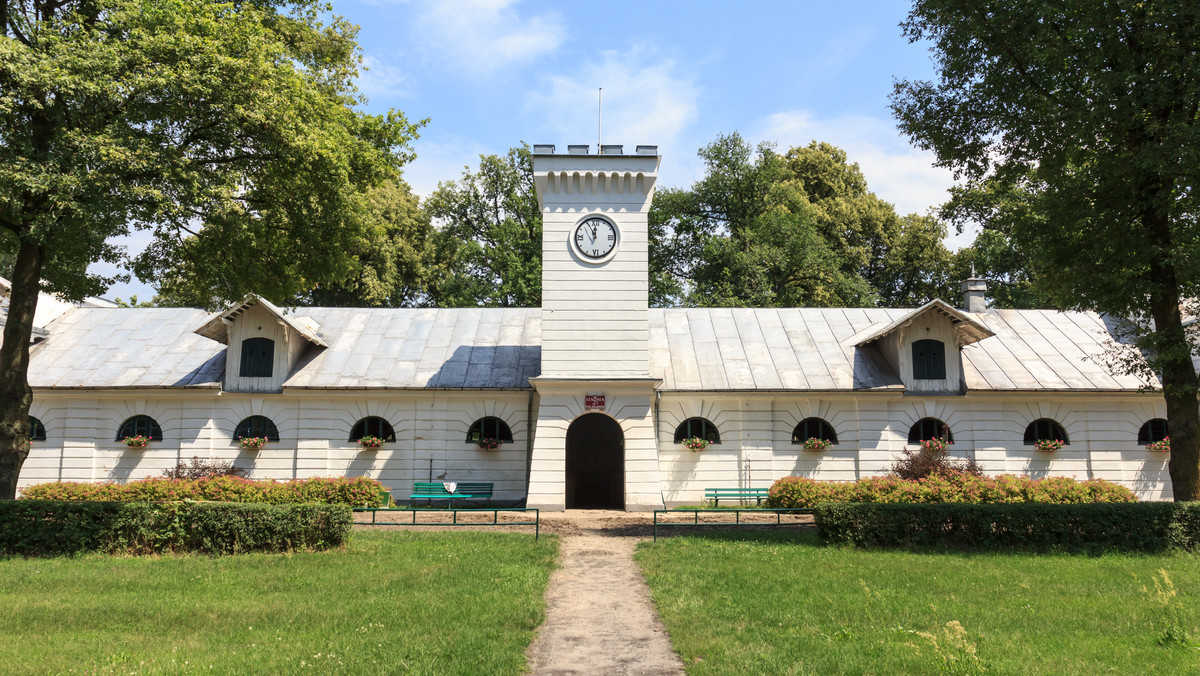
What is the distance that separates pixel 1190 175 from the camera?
48.8 feet

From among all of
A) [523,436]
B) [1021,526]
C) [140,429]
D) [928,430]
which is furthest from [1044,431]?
[140,429]

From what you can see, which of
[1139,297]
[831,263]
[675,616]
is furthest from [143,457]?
[831,263]

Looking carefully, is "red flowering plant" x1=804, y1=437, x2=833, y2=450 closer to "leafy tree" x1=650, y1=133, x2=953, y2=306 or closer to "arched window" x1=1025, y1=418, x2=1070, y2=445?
"arched window" x1=1025, y1=418, x2=1070, y2=445

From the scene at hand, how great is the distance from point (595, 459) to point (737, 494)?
5.40m

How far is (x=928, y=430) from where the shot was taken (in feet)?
83.9

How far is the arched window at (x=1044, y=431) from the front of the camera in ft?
84.3

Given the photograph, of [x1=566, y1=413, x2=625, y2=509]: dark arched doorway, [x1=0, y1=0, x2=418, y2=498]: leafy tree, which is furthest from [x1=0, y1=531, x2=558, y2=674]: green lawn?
[x1=566, y1=413, x2=625, y2=509]: dark arched doorway

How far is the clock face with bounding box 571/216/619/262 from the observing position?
2336 centimetres

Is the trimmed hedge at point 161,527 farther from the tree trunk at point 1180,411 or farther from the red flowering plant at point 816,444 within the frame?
the tree trunk at point 1180,411

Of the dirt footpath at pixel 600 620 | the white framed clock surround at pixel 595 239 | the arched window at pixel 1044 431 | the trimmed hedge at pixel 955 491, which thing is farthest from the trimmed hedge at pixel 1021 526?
the white framed clock surround at pixel 595 239

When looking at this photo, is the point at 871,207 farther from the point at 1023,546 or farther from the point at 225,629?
the point at 225,629

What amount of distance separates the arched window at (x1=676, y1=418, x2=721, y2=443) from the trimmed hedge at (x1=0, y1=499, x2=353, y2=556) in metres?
12.6

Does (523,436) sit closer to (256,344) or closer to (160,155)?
(256,344)

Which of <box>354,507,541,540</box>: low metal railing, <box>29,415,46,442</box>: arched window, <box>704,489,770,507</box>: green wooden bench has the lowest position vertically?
<box>354,507,541,540</box>: low metal railing
